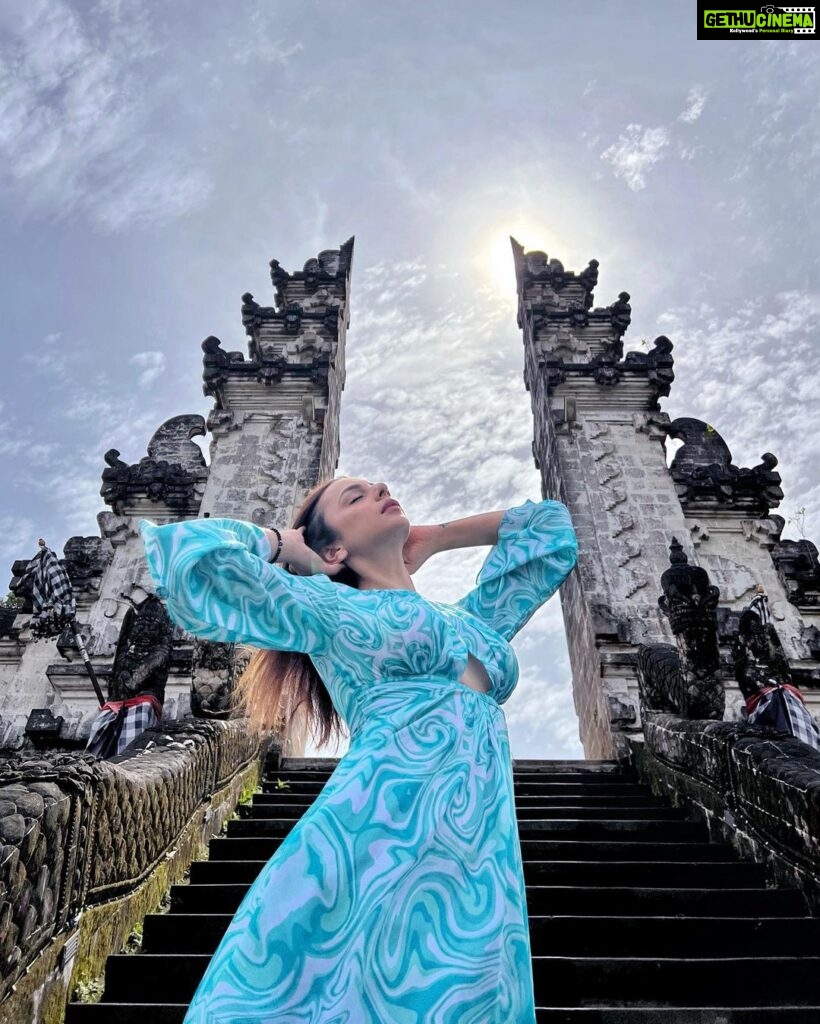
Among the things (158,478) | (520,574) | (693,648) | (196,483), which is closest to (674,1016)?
(520,574)

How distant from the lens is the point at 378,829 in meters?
1.58

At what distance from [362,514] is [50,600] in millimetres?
5311

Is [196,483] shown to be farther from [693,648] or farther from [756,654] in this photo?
[756,654]

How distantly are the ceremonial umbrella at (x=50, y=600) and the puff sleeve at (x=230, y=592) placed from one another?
5.14 m

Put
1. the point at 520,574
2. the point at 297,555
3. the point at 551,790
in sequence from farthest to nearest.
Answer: the point at 551,790 → the point at 520,574 → the point at 297,555

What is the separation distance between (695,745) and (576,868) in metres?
1.62

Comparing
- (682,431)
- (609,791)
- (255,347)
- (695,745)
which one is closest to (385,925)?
(695,745)

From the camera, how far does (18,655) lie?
10.5m

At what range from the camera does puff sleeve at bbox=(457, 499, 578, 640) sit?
2.49 metres

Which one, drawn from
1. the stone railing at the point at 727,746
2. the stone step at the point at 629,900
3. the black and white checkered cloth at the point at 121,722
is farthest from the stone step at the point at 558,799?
the stone step at the point at 629,900

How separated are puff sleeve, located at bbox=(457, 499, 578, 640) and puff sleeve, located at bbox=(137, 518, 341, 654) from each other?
0.71 metres

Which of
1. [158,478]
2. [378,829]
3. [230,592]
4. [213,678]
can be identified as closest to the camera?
[378,829]

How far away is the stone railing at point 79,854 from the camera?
2.46 meters

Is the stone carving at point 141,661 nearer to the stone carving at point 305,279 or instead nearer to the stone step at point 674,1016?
the stone step at point 674,1016
